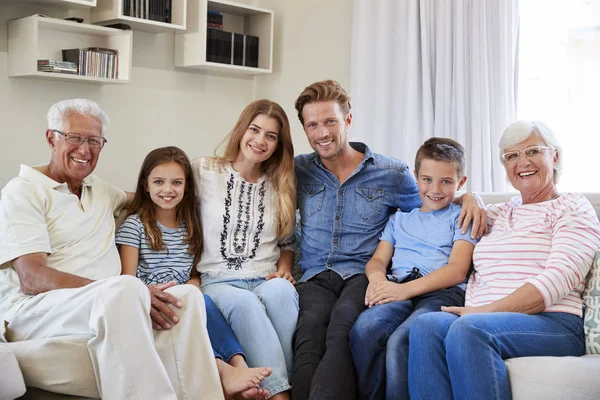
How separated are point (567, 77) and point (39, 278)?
8.94 feet

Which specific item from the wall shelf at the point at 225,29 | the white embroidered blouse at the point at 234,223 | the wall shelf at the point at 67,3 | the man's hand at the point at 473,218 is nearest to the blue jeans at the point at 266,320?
the white embroidered blouse at the point at 234,223

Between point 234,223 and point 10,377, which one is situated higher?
point 234,223

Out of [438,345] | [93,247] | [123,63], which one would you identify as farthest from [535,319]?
[123,63]

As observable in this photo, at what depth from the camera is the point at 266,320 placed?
2.35m

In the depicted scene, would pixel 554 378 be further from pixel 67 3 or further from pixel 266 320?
pixel 67 3

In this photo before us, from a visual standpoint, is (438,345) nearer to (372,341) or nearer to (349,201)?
(372,341)

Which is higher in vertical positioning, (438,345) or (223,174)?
(223,174)

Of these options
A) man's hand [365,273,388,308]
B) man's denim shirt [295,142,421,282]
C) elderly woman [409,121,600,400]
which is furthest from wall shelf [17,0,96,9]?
elderly woman [409,121,600,400]

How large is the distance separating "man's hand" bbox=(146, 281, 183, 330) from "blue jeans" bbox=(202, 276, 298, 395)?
9.6 inches

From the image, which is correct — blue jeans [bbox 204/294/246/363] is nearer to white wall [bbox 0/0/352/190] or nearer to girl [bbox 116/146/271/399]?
girl [bbox 116/146/271/399]

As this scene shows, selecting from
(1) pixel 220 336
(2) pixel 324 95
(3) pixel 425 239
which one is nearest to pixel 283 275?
(1) pixel 220 336

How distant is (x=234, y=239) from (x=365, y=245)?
1.57ft

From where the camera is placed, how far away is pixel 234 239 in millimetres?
2629

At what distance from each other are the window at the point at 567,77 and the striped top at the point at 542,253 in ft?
4.52
